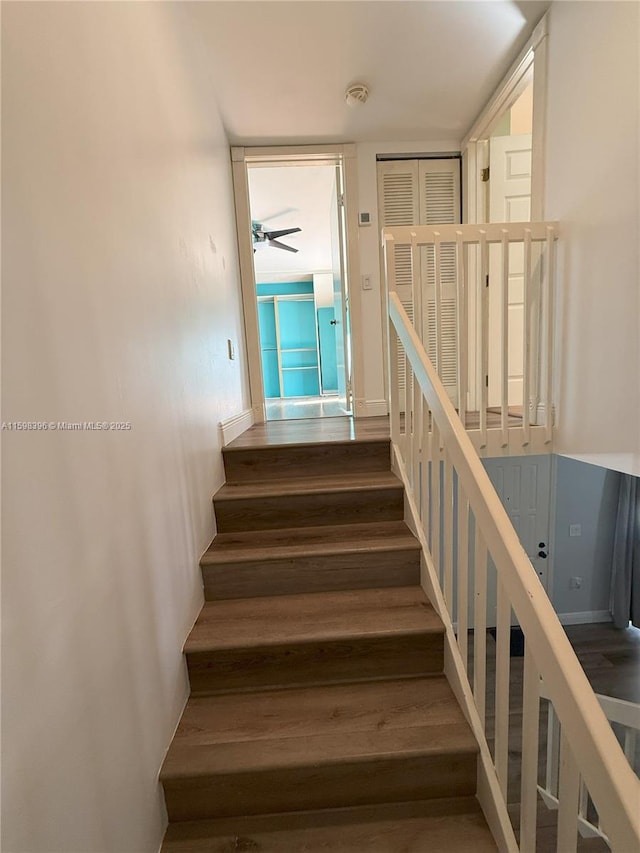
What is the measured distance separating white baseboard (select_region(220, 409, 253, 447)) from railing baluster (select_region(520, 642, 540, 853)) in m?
1.73

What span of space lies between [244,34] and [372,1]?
0.68 metres

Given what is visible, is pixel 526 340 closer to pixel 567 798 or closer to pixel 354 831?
pixel 567 798

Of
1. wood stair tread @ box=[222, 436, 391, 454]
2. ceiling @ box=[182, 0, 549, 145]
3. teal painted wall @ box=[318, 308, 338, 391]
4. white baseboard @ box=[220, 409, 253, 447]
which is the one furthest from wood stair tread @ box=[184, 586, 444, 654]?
teal painted wall @ box=[318, 308, 338, 391]

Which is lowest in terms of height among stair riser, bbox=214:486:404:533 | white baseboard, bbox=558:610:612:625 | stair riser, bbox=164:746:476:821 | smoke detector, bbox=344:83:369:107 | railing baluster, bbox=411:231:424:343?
white baseboard, bbox=558:610:612:625

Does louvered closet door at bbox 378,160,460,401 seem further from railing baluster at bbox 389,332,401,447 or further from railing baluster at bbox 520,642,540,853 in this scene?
railing baluster at bbox 520,642,540,853

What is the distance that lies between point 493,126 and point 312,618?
11.6ft

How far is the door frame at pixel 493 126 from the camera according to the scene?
220 cm

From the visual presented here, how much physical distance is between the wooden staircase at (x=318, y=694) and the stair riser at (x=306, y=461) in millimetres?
97

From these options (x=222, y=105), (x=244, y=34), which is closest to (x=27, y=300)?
(x=244, y=34)

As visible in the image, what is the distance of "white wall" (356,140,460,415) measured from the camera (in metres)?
3.20

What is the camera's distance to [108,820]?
876mm

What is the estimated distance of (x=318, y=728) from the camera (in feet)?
4.15

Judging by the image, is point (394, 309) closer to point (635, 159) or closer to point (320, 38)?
point (635, 159)

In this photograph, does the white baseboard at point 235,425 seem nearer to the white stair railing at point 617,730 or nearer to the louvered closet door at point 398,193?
the louvered closet door at point 398,193
